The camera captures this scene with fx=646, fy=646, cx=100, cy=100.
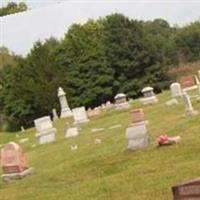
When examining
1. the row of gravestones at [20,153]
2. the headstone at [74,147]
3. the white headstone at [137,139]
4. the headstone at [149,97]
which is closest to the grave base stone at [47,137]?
the headstone at [74,147]

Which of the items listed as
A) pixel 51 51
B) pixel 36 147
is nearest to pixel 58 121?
pixel 36 147

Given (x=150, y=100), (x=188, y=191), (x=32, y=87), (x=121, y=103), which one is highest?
(x=32, y=87)

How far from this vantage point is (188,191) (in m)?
6.45

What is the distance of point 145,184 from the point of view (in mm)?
11773

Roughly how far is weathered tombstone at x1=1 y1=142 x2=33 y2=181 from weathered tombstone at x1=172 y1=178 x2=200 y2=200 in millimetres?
10351

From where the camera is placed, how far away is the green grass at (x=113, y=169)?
1173cm

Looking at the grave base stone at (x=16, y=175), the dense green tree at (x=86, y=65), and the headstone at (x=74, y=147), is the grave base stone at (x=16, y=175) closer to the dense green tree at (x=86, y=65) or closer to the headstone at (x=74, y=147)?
the headstone at (x=74, y=147)

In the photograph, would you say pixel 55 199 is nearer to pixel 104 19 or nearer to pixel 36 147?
pixel 36 147

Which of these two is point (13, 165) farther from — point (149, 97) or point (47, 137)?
point (149, 97)

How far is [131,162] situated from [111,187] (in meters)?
2.33

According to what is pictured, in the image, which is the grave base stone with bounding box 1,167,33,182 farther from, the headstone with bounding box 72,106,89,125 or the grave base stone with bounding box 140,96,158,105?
the grave base stone with bounding box 140,96,158,105

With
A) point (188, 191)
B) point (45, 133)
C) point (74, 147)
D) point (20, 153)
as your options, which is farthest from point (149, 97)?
point (188, 191)

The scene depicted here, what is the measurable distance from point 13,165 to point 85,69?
3718 centimetres

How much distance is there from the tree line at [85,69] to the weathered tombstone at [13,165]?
31.4 meters
